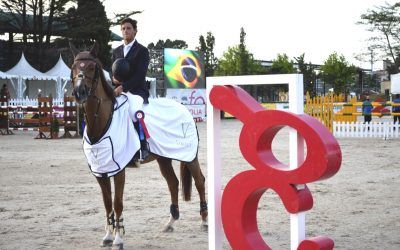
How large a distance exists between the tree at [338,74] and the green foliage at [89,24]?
30539mm

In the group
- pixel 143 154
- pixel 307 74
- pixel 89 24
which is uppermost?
pixel 89 24

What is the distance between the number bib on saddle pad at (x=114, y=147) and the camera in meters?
5.94

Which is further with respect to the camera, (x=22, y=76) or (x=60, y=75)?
(x=60, y=75)

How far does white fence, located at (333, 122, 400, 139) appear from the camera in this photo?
22.0 metres

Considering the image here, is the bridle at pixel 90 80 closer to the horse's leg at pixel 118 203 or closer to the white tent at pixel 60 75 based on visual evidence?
the horse's leg at pixel 118 203

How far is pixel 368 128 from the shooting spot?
23188 mm

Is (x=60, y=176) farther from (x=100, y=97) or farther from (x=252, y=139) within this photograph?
(x=252, y=139)

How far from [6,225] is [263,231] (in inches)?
123

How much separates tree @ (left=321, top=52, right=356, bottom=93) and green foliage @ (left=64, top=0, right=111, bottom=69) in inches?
1202

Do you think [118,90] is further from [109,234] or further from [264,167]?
[264,167]

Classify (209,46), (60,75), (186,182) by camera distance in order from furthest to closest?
(209,46), (60,75), (186,182)

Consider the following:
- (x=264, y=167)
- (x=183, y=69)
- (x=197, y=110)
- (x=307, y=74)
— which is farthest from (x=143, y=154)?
(x=307, y=74)

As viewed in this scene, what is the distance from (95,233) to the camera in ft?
22.0

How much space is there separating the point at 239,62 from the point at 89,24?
76.1 feet
